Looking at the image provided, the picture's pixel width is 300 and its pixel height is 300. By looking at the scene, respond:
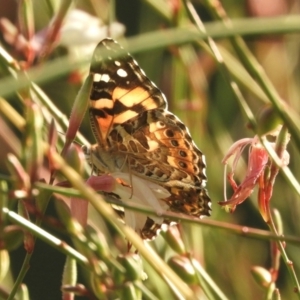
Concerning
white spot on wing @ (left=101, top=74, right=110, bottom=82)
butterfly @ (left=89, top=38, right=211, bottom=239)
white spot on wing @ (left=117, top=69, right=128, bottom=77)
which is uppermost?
white spot on wing @ (left=117, top=69, right=128, bottom=77)

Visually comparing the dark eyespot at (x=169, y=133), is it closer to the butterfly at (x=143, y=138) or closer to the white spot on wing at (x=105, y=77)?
the butterfly at (x=143, y=138)

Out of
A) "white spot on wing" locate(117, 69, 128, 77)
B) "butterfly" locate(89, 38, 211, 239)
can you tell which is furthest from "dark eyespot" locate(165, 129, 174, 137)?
"white spot on wing" locate(117, 69, 128, 77)

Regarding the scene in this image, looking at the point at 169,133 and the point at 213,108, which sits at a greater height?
the point at 213,108

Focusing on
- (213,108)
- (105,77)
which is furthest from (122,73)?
(213,108)

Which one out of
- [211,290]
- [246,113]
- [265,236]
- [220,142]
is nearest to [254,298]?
[220,142]

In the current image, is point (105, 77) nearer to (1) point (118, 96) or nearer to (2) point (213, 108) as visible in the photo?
(1) point (118, 96)

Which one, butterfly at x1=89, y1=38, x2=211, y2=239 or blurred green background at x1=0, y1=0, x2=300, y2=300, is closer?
butterfly at x1=89, y1=38, x2=211, y2=239

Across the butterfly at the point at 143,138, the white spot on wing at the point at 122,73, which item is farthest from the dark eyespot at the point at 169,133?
the white spot on wing at the point at 122,73

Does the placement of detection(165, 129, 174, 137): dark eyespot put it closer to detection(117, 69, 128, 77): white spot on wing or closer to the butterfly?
the butterfly
